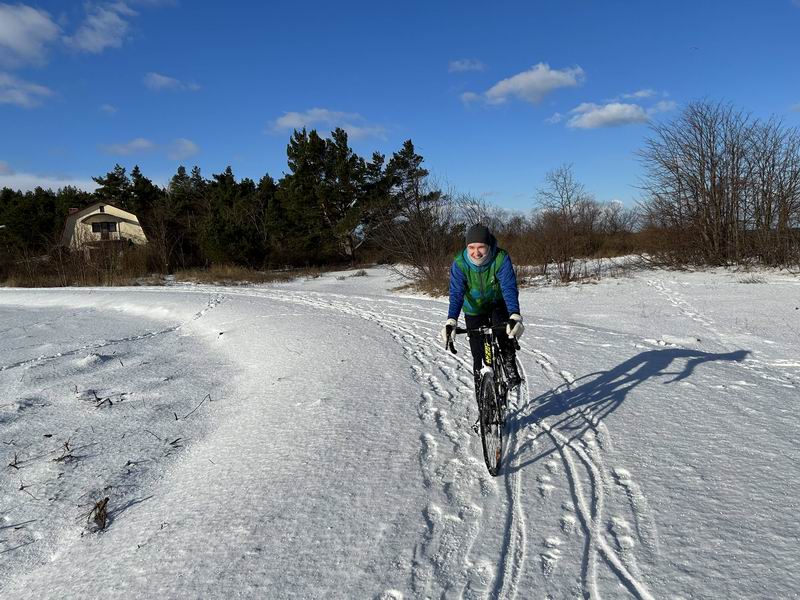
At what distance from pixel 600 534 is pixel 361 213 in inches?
1358

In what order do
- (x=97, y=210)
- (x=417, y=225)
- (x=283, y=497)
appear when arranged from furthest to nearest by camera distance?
(x=97, y=210), (x=417, y=225), (x=283, y=497)

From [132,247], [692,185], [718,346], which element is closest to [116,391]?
[718,346]

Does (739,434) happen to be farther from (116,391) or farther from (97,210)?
(97,210)

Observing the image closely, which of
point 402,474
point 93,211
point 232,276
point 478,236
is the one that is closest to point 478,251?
point 478,236

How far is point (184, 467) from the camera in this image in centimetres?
480

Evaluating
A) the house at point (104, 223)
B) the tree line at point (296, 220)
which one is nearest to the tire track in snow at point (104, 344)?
the tree line at point (296, 220)

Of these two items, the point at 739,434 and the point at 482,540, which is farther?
the point at 739,434

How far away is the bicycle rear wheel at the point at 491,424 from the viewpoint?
3.98 metres

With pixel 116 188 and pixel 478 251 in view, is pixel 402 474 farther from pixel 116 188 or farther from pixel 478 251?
pixel 116 188

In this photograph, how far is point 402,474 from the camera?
4020mm

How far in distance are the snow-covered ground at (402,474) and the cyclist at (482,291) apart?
0.92 m

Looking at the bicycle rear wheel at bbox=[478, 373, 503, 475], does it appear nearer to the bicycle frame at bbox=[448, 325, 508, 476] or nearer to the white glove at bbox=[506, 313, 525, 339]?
the bicycle frame at bbox=[448, 325, 508, 476]

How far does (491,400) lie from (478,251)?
1201 mm

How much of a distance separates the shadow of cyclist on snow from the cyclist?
85 centimetres
